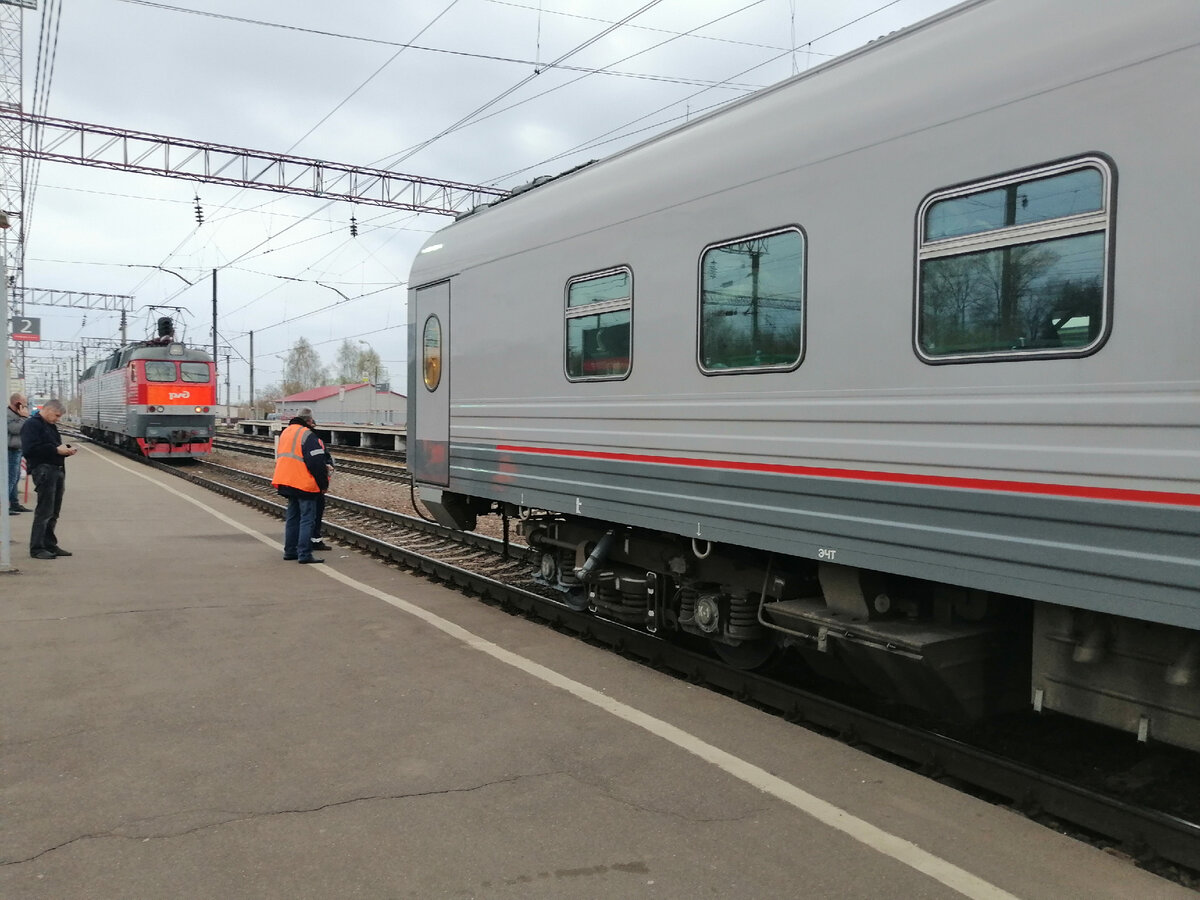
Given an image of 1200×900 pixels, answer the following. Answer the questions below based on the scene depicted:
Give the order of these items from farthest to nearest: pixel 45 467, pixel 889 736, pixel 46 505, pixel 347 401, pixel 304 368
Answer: pixel 304 368
pixel 347 401
pixel 46 505
pixel 45 467
pixel 889 736

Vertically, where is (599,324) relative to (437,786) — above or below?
above

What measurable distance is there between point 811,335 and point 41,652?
577 cm

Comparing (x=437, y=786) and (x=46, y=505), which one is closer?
(x=437, y=786)

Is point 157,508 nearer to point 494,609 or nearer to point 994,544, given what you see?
point 494,609

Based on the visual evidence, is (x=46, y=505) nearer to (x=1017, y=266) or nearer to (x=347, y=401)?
(x=1017, y=266)

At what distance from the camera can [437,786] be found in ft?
13.9

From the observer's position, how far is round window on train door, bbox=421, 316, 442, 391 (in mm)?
8383

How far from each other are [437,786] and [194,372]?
1020 inches

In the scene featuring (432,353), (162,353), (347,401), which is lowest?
(432,353)

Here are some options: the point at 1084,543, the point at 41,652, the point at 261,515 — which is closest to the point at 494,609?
the point at 41,652

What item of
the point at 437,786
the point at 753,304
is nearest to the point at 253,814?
the point at 437,786

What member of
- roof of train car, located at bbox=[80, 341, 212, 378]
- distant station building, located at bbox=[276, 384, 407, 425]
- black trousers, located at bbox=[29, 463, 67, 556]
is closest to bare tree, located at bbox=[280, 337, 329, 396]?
distant station building, located at bbox=[276, 384, 407, 425]

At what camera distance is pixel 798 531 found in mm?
4613

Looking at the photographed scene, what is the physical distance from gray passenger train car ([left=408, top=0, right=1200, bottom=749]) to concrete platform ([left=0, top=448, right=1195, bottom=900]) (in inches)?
25.8
